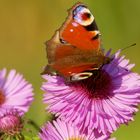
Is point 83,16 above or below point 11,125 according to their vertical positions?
above

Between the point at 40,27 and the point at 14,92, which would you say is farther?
the point at 40,27

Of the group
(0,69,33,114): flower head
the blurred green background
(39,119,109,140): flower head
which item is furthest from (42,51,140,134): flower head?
the blurred green background

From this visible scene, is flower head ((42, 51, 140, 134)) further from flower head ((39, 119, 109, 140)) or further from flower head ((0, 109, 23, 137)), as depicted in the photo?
flower head ((0, 109, 23, 137))

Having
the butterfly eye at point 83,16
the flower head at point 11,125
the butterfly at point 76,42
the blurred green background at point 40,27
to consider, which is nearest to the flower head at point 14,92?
the flower head at point 11,125

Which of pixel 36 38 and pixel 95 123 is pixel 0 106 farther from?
pixel 36 38

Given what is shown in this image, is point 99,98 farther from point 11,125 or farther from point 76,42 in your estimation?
point 11,125

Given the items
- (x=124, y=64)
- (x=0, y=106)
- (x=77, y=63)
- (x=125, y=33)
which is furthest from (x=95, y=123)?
(x=125, y=33)

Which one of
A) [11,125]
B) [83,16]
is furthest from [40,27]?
[11,125]
